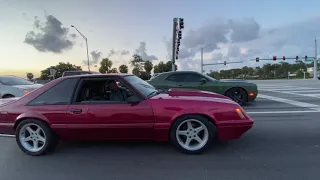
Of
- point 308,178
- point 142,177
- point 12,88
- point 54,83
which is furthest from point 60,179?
point 12,88

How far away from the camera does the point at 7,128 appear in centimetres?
469

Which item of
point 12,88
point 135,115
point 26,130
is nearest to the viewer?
point 135,115

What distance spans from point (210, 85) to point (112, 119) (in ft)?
19.8

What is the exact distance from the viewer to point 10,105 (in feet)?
15.3

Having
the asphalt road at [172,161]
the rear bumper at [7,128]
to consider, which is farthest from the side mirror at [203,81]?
the rear bumper at [7,128]

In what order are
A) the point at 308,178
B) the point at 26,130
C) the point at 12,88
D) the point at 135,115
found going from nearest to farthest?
the point at 308,178, the point at 135,115, the point at 26,130, the point at 12,88

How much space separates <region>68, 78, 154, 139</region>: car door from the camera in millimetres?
4352

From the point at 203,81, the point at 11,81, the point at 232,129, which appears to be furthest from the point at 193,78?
the point at 11,81

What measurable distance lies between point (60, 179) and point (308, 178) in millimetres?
3298

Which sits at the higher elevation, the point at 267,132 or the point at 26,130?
the point at 26,130

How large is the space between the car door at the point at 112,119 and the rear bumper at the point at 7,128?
1.10 meters

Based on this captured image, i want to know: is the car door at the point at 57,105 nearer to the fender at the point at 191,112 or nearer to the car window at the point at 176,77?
the fender at the point at 191,112

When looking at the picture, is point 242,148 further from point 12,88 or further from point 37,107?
point 12,88

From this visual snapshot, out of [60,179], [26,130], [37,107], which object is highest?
[37,107]
